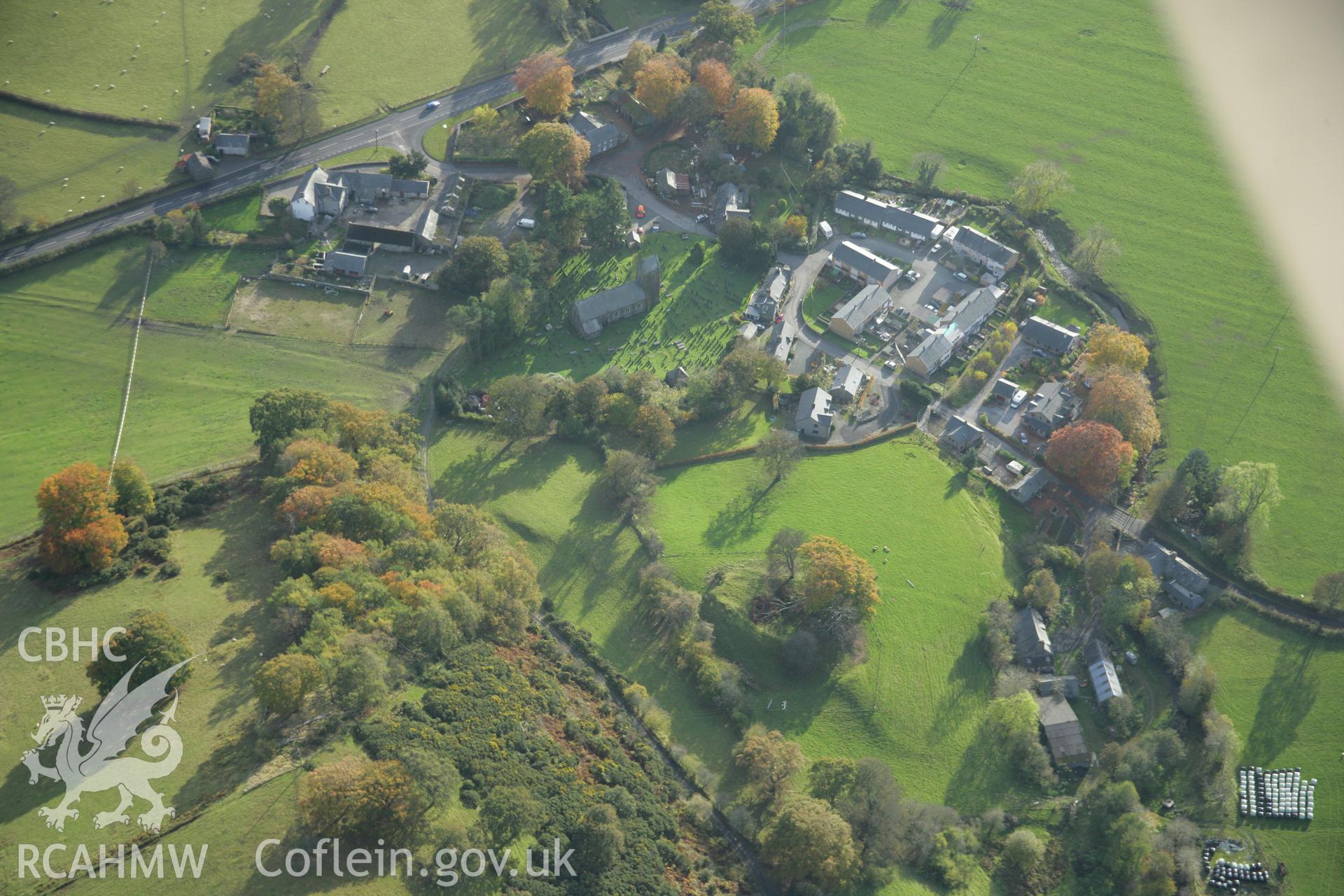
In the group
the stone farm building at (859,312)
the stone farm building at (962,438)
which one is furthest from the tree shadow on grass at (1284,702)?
the stone farm building at (859,312)

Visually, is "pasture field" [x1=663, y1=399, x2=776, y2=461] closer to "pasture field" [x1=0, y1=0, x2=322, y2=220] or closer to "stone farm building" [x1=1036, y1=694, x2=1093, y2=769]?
"stone farm building" [x1=1036, y1=694, x2=1093, y2=769]

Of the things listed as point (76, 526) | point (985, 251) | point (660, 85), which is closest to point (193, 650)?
point (76, 526)

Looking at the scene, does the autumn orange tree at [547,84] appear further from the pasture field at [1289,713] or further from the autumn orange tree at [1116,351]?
the pasture field at [1289,713]

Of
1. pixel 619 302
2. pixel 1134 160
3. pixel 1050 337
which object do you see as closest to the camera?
pixel 619 302

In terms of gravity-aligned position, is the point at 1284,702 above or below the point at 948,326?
below

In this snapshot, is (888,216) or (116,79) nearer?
(116,79)

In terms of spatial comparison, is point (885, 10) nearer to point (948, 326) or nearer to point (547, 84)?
point (547, 84)
